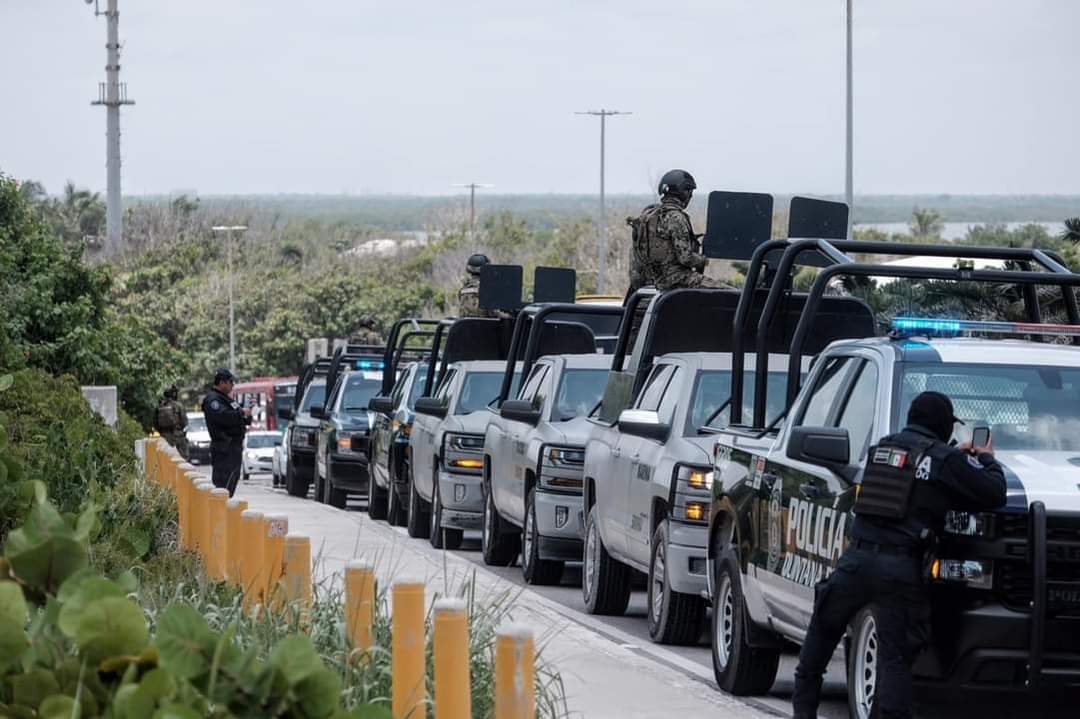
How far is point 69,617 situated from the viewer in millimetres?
4395

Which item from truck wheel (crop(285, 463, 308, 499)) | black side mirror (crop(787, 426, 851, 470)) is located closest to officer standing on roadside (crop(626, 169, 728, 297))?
black side mirror (crop(787, 426, 851, 470))

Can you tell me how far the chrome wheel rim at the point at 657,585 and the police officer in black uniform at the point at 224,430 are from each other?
976cm

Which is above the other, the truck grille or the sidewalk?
the truck grille

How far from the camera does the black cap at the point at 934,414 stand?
779 cm

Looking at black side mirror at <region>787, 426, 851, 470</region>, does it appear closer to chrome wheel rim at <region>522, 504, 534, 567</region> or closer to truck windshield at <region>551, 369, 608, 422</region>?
chrome wheel rim at <region>522, 504, 534, 567</region>

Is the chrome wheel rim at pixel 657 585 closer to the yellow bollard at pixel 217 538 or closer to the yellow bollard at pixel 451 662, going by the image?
the yellow bollard at pixel 217 538

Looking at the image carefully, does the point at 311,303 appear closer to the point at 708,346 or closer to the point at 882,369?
the point at 708,346

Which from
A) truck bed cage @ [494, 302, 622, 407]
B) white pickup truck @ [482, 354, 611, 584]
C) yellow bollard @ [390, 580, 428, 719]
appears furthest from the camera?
truck bed cage @ [494, 302, 622, 407]

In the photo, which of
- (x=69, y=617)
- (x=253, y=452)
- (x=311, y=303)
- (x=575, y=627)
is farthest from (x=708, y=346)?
(x=311, y=303)

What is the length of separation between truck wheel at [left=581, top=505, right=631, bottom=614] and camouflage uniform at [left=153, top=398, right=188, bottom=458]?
1636 centimetres

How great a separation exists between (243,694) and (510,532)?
13.0 m

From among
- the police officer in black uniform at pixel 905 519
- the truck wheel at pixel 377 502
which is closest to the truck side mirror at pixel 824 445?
the police officer in black uniform at pixel 905 519

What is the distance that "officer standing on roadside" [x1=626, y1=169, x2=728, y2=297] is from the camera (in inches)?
607

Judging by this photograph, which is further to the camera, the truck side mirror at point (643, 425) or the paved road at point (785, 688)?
the truck side mirror at point (643, 425)
